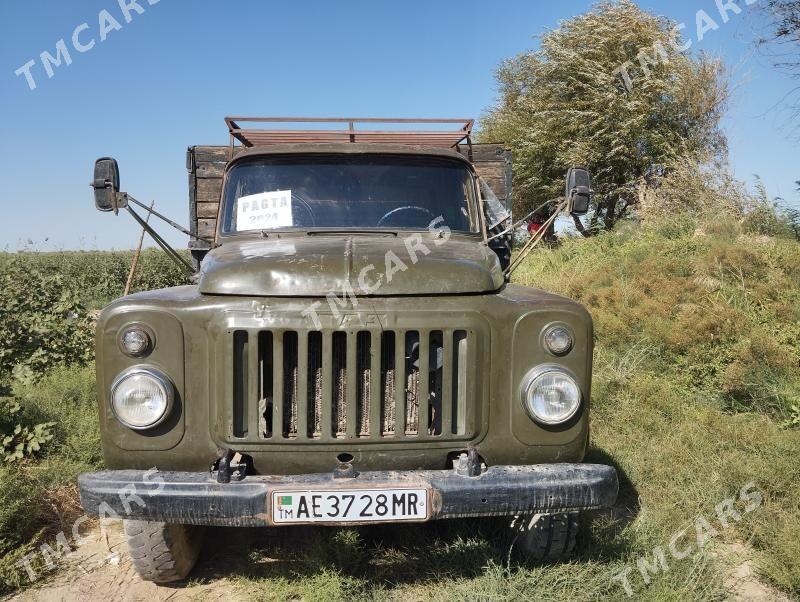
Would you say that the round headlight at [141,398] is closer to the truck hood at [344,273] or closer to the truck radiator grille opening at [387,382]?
the truck hood at [344,273]

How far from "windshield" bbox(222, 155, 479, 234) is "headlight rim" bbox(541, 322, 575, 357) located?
124cm

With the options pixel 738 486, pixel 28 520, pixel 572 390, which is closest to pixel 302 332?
pixel 572 390

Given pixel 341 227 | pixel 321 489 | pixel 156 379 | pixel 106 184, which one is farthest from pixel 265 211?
pixel 321 489

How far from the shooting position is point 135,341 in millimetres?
2439

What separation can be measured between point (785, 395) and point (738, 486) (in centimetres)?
159

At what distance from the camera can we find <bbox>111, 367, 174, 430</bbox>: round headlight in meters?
2.44

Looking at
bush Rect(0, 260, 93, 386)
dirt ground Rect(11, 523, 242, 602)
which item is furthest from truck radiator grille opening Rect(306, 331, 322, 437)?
bush Rect(0, 260, 93, 386)

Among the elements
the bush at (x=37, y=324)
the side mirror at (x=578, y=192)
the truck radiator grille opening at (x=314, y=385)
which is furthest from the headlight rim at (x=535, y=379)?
the bush at (x=37, y=324)

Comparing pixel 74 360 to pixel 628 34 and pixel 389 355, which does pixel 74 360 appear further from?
pixel 628 34

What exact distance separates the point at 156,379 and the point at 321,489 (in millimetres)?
809

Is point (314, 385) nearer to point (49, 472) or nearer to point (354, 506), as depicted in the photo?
point (354, 506)

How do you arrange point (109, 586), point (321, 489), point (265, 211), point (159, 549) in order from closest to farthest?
point (321, 489), point (159, 549), point (109, 586), point (265, 211)

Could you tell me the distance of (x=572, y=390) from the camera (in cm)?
254

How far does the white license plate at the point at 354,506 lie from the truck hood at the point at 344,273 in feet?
2.66
